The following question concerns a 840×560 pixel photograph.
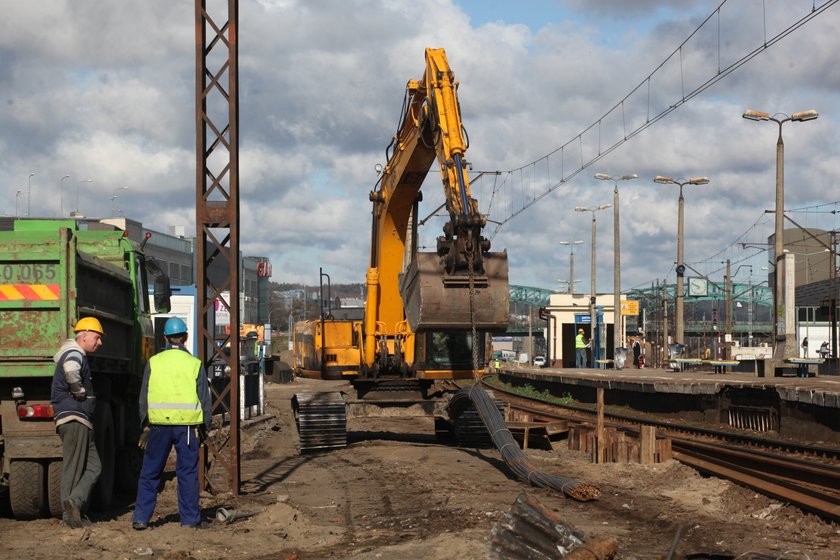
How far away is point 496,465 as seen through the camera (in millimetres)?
16719

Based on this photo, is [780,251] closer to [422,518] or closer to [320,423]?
[320,423]

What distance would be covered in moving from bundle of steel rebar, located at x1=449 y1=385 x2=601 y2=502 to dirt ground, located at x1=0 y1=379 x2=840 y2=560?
15 cm

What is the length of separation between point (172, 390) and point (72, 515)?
1.47 metres

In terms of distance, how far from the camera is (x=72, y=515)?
10.2 metres

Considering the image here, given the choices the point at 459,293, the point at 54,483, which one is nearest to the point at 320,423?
the point at 459,293

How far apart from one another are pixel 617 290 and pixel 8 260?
42.7 metres

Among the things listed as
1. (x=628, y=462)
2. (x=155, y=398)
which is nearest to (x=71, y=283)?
(x=155, y=398)

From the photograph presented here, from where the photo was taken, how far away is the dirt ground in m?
9.20

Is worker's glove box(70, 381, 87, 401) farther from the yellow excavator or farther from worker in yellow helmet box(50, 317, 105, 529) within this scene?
the yellow excavator

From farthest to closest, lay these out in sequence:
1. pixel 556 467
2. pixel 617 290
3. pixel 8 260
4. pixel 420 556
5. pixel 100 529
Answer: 1. pixel 617 290
2. pixel 556 467
3. pixel 8 260
4. pixel 100 529
5. pixel 420 556

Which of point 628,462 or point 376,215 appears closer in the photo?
point 628,462

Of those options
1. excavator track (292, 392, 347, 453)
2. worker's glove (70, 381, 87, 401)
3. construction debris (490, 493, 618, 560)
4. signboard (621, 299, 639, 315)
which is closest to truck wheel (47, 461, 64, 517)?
worker's glove (70, 381, 87, 401)

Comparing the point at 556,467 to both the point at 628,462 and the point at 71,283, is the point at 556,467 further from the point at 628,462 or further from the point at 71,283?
the point at 71,283

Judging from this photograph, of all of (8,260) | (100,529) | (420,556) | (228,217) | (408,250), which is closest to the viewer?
(420,556)
